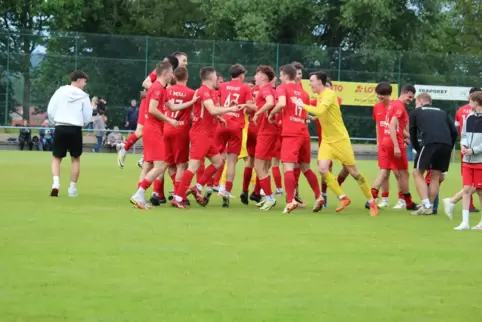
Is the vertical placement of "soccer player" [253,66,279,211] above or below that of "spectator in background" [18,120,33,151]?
above

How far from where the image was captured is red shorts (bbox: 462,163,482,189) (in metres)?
13.1

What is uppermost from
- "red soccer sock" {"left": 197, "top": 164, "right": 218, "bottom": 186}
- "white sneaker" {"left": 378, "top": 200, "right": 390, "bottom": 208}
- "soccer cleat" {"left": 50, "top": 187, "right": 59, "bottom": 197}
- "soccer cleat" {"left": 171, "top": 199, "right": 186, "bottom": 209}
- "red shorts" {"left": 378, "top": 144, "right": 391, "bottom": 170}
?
"red shorts" {"left": 378, "top": 144, "right": 391, "bottom": 170}

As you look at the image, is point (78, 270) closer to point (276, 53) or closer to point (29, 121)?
point (29, 121)

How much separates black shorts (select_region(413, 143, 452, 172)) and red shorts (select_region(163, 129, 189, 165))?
133 inches

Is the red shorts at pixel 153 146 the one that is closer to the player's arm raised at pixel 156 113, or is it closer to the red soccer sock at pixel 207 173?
the player's arm raised at pixel 156 113

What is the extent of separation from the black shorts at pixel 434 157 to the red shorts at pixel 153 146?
3724 mm

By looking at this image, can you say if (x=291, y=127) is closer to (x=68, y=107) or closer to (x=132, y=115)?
(x=68, y=107)

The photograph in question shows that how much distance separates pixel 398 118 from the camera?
53.0ft

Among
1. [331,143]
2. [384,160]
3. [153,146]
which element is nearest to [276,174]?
[384,160]

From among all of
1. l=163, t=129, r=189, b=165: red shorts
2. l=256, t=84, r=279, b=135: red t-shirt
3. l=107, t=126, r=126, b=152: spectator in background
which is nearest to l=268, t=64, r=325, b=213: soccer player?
l=256, t=84, r=279, b=135: red t-shirt

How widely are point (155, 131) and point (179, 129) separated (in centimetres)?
57

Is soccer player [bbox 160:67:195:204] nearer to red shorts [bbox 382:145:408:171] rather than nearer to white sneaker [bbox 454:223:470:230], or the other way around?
red shorts [bbox 382:145:408:171]

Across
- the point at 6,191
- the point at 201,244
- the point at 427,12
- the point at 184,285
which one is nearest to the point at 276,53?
the point at 427,12

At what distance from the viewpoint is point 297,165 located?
16.3 meters
